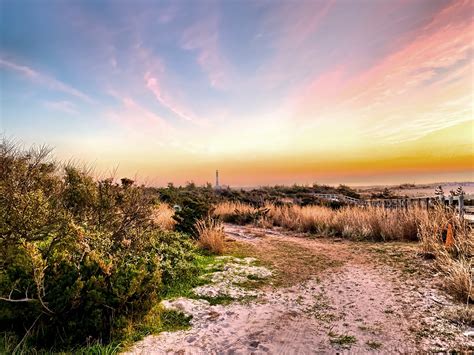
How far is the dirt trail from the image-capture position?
376 cm

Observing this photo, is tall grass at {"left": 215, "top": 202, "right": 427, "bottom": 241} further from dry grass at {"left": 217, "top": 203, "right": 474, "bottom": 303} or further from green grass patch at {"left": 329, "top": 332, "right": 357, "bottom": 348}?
green grass patch at {"left": 329, "top": 332, "right": 357, "bottom": 348}

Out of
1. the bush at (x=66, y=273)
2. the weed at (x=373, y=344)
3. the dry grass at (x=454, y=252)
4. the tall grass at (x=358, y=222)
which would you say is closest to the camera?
the bush at (x=66, y=273)

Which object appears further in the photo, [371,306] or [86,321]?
[371,306]

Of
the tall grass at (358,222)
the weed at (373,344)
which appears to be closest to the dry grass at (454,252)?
the tall grass at (358,222)

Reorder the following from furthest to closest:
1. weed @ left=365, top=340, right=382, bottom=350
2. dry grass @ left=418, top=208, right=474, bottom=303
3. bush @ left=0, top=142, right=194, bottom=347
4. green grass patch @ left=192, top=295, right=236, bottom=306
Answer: green grass patch @ left=192, top=295, right=236, bottom=306, dry grass @ left=418, top=208, right=474, bottom=303, weed @ left=365, top=340, right=382, bottom=350, bush @ left=0, top=142, right=194, bottom=347

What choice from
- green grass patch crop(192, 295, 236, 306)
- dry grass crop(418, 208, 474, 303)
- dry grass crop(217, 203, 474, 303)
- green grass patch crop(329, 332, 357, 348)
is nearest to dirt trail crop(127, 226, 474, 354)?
green grass patch crop(329, 332, 357, 348)

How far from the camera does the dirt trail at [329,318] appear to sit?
376 cm

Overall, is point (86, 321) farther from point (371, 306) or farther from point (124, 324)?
point (371, 306)

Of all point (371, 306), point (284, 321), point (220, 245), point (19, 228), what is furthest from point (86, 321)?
point (220, 245)

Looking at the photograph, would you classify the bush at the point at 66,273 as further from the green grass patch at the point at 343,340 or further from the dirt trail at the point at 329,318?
the green grass patch at the point at 343,340

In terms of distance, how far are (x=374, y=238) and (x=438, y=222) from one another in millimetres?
2530

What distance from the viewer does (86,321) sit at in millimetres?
3592

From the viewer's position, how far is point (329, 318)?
15.1 ft

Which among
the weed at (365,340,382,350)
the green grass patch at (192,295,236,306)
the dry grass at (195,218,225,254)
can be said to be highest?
the dry grass at (195,218,225,254)
